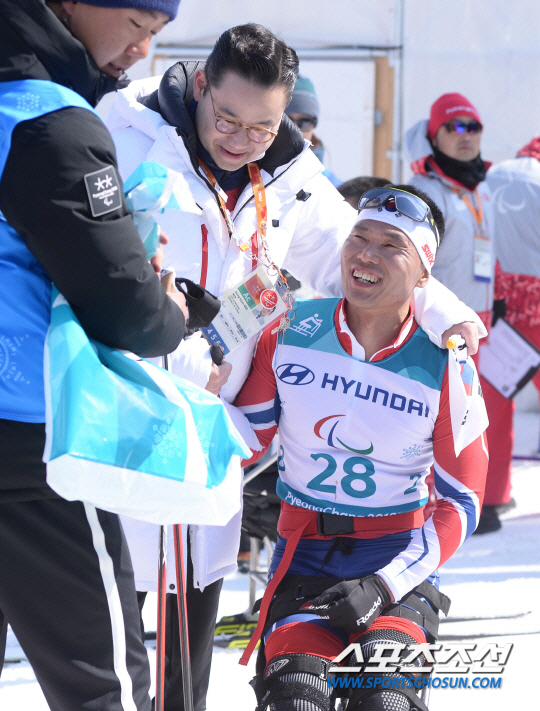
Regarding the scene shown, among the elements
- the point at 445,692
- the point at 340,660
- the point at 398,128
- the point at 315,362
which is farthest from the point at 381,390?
the point at 398,128

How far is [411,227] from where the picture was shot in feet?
7.77

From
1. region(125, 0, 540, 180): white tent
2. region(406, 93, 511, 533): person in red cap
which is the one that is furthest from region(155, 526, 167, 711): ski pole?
region(125, 0, 540, 180): white tent

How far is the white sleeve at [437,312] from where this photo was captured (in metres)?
2.30

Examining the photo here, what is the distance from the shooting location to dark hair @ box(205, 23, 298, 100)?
211 cm

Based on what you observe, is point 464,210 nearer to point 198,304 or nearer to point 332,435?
point 332,435

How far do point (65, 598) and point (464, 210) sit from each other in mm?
3664

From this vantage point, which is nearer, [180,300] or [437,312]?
[180,300]

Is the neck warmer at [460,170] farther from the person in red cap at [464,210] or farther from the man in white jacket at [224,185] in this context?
the man in white jacket at [224,185]

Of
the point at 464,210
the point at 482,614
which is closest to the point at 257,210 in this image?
the point at 482,614

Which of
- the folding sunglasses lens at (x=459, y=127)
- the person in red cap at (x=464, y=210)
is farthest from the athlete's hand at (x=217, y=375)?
the folding sunglasses lens at (x=459, y=127)

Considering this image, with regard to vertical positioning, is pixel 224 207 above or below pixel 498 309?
above

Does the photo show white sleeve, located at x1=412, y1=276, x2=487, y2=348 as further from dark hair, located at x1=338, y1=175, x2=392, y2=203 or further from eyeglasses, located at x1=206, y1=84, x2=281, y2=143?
dark hair, located at x1=338, y1=175, x2=392, y2=203

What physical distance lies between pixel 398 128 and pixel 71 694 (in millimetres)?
6171

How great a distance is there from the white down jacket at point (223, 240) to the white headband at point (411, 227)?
11 cm
